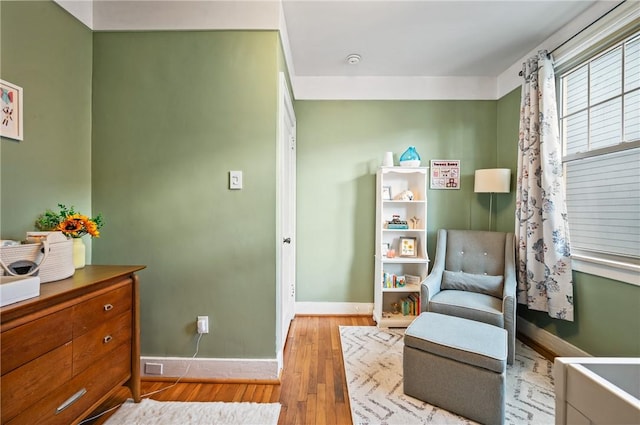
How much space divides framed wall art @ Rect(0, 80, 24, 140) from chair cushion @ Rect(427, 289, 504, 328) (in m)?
2.80

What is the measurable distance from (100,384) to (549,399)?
8.30 feet

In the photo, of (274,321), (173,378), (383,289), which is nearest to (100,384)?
(173,378)

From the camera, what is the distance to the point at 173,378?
5.70 ft

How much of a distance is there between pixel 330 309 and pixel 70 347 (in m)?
2.13

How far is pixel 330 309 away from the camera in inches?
110

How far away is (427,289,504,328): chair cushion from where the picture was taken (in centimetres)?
184

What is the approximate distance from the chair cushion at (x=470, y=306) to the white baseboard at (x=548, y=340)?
51cm

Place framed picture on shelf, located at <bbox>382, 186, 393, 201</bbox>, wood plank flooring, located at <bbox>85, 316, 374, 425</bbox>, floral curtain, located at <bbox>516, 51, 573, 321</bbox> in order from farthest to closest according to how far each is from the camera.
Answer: framed picture on shelf, located at <bbox>382, 186, 393, 201</bbox>
floral curtain, located at <bbox>516, 51, 573, 321</bbox>
wood plank flooring, located at <bbox>85, 316, 374, 425</bbox>

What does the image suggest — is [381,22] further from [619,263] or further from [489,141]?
[619,263]

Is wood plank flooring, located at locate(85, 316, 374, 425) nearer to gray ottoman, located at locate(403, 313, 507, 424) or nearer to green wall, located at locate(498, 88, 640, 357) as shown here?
gray ottoman, located at locate(403, 313, 507, 424)

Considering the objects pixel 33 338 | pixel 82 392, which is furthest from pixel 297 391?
pixel 33 338

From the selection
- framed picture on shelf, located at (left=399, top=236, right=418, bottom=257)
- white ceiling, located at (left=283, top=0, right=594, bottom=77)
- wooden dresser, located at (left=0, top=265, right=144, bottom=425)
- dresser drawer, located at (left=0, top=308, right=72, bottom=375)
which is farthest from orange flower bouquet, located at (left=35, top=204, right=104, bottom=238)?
framed picture on shelf, located at (left=399, top=236, right=418, bottom=257)

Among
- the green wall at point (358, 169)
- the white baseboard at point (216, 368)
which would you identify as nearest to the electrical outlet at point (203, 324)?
the white baseboard at point (216, 368)

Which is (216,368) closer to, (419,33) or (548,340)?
(548,340)
